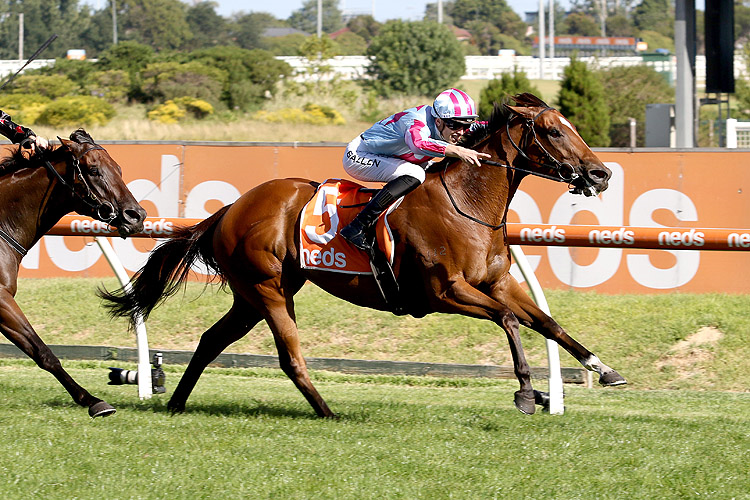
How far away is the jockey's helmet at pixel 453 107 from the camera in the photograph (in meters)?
5.88

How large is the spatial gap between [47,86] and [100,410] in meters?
32.7

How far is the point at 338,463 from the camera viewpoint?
182 inches

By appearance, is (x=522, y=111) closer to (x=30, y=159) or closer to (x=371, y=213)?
(x=371, y=213)

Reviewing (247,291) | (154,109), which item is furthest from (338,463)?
(154,109)

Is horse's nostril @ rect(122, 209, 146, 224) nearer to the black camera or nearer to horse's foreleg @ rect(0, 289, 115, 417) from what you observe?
horse's foreleg @ rect(0, 289, 115, 417)

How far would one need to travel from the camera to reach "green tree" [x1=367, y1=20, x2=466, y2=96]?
49.0m

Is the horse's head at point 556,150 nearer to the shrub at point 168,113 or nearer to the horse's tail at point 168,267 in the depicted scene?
the horse's tail at point 168,267

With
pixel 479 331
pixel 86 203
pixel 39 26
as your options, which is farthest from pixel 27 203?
pixel 39 26

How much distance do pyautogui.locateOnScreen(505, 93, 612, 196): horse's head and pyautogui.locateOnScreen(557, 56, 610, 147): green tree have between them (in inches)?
832

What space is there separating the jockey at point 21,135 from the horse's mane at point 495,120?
→ 2653 mm

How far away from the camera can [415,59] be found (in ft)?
164

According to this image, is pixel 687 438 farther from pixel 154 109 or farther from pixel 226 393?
pixel 154 109

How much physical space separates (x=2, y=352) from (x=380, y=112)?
29.1 m

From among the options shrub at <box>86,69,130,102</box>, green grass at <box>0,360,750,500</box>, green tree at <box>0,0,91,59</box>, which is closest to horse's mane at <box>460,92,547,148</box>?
green grass at <box>0,360,750,500</box>
